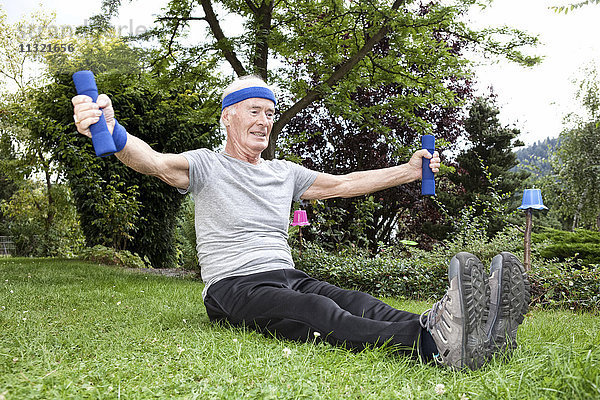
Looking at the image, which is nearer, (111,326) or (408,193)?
(111,326)

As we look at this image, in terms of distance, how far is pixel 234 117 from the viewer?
2756 mm

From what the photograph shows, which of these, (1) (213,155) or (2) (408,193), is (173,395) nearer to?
(1) (213,155)

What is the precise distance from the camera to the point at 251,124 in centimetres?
270

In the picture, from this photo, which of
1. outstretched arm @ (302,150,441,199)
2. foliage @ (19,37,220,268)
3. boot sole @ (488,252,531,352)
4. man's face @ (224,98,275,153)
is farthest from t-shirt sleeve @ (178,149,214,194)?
foliage @ (19,37,220,268)

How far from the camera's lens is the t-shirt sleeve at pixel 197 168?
2506 millimetres

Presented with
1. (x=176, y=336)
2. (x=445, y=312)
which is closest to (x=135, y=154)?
(x=176, y=336)

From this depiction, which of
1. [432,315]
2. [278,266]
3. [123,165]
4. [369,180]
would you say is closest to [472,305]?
[432,315]

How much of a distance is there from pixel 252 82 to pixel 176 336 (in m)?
1.44

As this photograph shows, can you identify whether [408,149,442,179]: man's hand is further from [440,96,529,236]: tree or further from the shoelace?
[440,96,529,236]: tree

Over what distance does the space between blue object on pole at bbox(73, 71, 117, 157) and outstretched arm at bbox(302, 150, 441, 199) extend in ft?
4.33

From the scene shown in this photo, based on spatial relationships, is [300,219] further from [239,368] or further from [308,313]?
[239,368]

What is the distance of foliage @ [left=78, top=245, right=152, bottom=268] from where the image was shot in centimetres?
901

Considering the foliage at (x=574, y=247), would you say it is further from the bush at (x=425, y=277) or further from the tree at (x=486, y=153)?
the tree at (x=486, y=153)

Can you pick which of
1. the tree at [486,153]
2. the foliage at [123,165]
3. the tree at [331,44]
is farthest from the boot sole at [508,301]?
the tree at [486,153]
